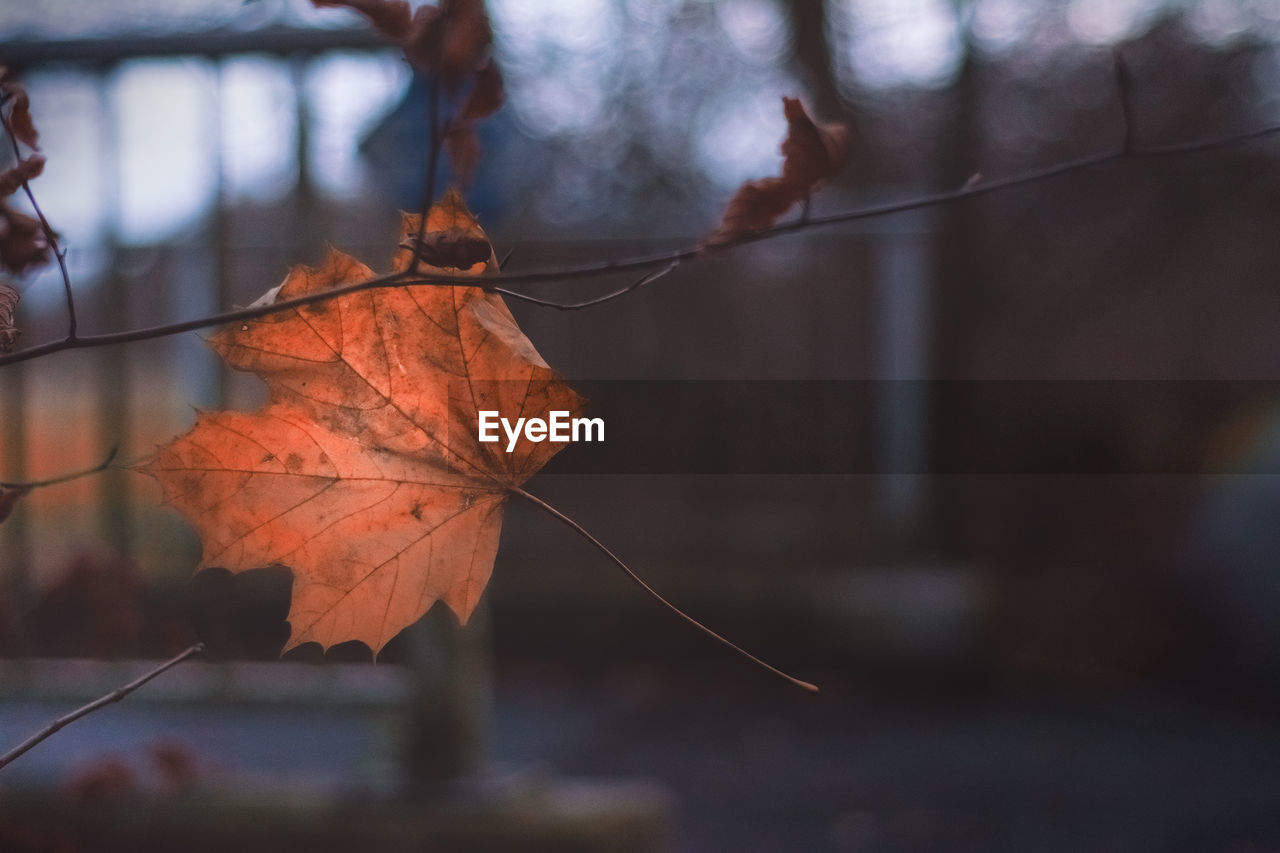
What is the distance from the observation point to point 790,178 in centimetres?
A: 25

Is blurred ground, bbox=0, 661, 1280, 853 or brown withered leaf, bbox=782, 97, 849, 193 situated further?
blurred ground, bbox=0, 661, 1280, 853

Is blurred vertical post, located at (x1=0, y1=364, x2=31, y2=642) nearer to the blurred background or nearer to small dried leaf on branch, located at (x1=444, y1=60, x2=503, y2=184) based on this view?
the blurred background

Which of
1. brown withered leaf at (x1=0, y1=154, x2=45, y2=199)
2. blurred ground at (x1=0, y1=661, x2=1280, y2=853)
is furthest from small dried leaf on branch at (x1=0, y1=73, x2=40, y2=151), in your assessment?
blurred ground at (x1=0, y1=661, x2=1280, y2=853)

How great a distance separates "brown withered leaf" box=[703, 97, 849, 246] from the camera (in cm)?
25

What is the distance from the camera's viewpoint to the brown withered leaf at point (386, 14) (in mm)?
236

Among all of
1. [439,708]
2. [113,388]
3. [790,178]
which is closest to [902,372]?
[439,708]

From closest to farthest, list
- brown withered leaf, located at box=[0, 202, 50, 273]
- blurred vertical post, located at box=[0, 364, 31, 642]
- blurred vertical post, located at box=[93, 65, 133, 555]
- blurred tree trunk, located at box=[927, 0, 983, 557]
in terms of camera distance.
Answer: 1. brown withered leaf, located at box=[0, 202, 50, 273]
2. blurred vertical post, located at box=[0, 364, 31, 642]
3. blurred vertical post, located at box=[93, 65, 133, 555]
4. blurred tree trunk, located at box=[927, 0, 983, 557]

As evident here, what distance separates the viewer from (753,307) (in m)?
3.96

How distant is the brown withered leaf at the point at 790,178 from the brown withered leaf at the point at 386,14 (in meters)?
0.10

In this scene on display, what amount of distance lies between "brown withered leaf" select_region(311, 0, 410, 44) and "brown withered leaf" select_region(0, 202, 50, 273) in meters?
0.17

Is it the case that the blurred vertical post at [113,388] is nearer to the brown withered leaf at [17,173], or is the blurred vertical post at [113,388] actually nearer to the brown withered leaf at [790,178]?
the brown withered leaf at [17,173]

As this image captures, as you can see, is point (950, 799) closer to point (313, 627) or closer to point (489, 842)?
point (489, 842)

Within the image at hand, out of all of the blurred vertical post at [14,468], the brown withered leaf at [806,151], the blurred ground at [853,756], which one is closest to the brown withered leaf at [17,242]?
the brown withered leaf at [806,151]

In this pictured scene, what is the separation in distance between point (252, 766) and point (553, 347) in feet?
6.08
